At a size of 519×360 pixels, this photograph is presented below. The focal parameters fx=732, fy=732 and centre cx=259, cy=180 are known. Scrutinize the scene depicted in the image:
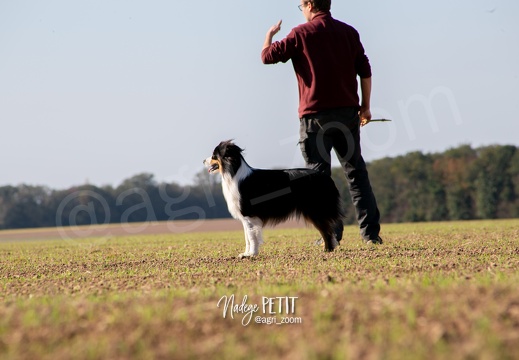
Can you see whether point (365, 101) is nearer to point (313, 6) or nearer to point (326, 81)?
point (326, 81)

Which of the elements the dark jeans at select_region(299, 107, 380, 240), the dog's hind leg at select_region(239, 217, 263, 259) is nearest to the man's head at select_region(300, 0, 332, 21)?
the dark jeans at select_region(299, 107, 380, 240)

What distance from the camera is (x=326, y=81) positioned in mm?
9766

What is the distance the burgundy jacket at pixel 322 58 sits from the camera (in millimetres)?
9625

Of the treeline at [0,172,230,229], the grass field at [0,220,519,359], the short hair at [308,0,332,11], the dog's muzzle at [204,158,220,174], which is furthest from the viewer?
the treeline at [0,172,230,229]

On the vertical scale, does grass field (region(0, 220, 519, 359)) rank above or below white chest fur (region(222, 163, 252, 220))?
below

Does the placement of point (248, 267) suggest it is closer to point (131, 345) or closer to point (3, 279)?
point (3, 279)

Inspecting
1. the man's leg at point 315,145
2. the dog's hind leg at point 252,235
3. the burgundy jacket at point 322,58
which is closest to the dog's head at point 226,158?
the dog's hind leg at point 252,235

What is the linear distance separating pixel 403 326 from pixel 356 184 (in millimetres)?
6253

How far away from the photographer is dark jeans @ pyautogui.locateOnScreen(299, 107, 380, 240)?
32.7 feet

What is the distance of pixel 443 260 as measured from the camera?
27.3 feet

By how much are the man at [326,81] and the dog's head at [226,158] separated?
960mm

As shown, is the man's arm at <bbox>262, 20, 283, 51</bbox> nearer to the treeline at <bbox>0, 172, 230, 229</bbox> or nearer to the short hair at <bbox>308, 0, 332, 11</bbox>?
the short hair at <bbox>308, 0, 332, 11</bbox>

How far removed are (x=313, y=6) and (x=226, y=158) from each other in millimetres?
2390

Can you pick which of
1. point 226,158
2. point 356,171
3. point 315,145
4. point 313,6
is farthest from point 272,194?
point 313,6
